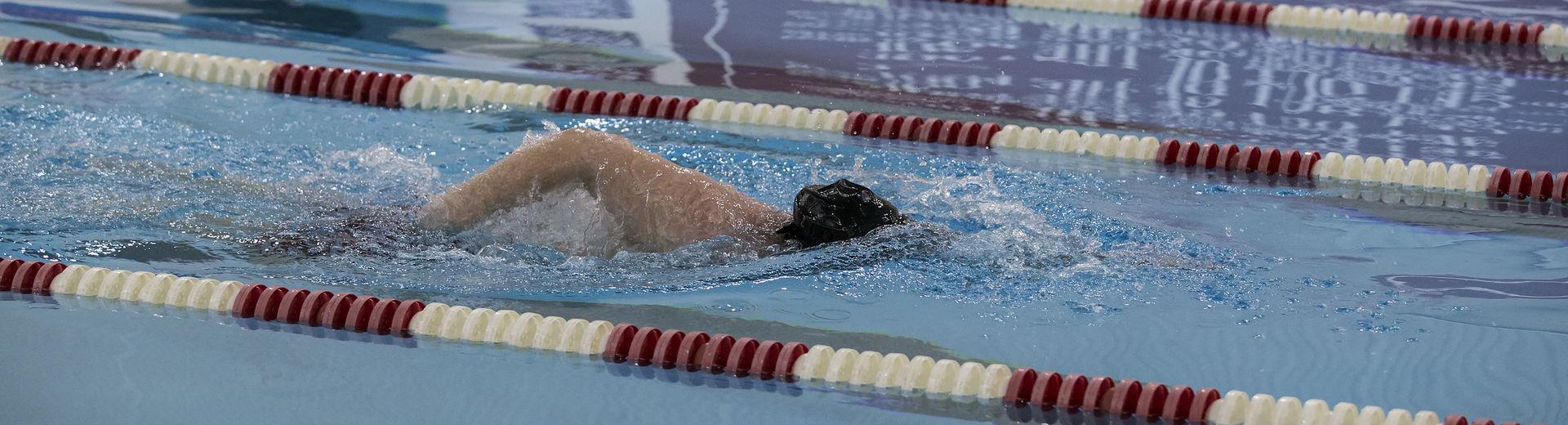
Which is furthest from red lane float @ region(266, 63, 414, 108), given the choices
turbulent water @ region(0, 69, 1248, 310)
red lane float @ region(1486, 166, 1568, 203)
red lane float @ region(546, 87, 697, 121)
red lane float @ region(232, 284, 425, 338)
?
red lane float @ region(1486, 166, 1568, 203)

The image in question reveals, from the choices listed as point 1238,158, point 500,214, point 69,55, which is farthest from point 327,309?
point 69,55

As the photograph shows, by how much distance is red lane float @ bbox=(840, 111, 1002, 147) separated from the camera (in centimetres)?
505

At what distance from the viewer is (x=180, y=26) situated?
6531mm

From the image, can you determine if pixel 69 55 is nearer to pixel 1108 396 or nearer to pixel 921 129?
pixel 921 129

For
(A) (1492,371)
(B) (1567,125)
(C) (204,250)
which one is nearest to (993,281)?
(A) (1492,371)

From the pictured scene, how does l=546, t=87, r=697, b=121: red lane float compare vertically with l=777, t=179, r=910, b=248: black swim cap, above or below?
below

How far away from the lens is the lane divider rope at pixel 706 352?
2787 mm

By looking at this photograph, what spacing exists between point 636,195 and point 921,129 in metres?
1.74

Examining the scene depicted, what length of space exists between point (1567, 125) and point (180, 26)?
518 centimetres

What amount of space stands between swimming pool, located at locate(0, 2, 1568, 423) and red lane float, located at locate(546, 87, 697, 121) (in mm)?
88

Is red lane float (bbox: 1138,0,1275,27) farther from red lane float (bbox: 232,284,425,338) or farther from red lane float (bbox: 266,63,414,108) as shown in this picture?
red lane float (bbox: 232,284,425,338)

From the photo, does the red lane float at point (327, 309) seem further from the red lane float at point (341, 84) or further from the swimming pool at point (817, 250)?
the red lane float at point (341, 84)

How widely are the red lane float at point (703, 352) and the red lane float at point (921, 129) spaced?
2.09 m

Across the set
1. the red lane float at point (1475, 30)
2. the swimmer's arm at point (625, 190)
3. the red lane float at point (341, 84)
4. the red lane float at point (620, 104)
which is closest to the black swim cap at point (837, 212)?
the swimmer's arm at point (625, 190)
